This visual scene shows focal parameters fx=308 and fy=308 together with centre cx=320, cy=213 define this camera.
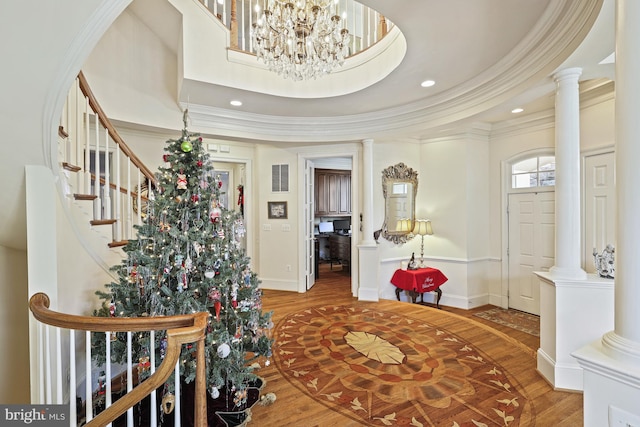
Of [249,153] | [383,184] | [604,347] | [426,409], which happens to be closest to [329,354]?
[426,409]

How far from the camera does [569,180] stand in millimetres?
2535

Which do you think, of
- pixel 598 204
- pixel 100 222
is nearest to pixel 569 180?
pixel 598 204

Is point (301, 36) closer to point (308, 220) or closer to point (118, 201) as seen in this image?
point (118, 201)

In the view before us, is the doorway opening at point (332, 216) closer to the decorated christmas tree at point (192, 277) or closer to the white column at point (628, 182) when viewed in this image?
the decorated christmas tree at point (192, 277)

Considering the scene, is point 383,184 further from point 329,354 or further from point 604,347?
point 604,347

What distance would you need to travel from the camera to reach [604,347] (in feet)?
4.63

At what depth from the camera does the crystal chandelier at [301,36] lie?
287cm

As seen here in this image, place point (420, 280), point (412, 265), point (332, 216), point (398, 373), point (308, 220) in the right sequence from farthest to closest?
1. point (332, 216)
2. point (308, 220)
3. point (412, 265)
4. point (420, 280)
5. point (398, 373)

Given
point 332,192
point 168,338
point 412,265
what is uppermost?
point 332,192

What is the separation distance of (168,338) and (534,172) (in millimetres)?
5102

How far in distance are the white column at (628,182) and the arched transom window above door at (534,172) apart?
11.5ft

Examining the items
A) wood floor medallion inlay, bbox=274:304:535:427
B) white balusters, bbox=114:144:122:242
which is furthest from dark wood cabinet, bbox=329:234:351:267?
white balusters, bbox=114:144:122:242

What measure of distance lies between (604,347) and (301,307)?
12.0ft

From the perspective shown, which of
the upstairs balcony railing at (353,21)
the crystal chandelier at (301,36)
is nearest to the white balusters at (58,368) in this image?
the crystal chandelier at (301,36)
